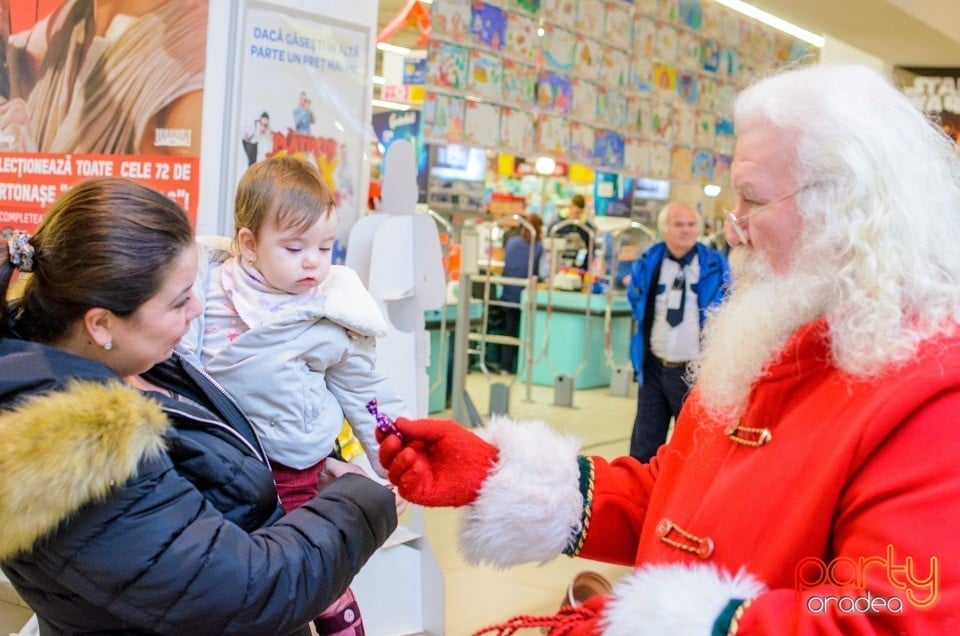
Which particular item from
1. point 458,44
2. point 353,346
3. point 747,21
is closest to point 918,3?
point 747,21

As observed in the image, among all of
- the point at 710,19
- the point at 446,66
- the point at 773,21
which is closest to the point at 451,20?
the point at 446,66

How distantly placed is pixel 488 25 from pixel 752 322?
5566 mm

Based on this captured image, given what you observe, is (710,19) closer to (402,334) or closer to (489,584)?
(489,584)

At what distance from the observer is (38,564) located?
1314 mm

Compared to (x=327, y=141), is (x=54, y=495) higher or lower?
lower

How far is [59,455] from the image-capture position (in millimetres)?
1195

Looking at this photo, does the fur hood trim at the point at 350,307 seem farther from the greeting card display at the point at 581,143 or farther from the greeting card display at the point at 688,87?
the greeting card display at the point at 688,87

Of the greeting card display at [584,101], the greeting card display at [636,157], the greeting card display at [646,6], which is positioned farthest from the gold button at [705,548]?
the greeting card display at [646,6]

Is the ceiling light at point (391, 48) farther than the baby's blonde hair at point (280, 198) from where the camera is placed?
Yes

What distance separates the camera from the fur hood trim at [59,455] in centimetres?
119

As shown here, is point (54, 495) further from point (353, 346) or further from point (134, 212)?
point (353, 346)

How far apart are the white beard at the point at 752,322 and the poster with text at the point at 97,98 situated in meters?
2.13

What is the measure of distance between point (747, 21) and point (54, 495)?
32.5ft

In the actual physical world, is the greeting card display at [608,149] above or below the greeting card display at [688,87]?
below
